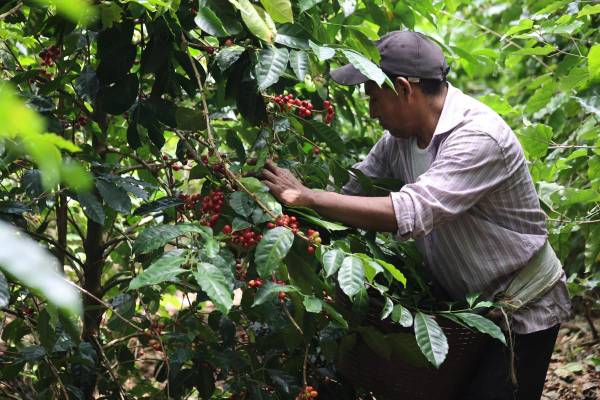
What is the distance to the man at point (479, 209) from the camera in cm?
206

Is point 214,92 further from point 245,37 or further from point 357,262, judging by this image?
point 357,262

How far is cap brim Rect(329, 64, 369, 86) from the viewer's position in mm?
2215

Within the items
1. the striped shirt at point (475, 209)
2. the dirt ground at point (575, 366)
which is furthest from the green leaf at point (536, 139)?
the dirt ground at point (575, 366)

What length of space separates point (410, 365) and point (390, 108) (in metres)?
0.75

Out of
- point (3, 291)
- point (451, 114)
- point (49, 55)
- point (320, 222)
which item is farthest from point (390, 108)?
point (3, 291)

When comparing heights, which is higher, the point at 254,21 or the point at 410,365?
the point at 254,21

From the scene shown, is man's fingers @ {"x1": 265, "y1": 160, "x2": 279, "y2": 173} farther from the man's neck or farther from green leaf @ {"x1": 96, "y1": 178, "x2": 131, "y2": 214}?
the man's neck

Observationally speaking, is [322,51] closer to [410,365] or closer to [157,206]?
[157,206]

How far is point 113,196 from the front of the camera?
192 cm

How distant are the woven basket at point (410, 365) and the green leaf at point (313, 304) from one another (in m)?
0.37

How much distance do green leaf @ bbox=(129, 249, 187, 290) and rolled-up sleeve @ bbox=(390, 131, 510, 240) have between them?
642mm

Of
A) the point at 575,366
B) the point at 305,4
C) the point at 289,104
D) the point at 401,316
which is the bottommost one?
the point at 575,366

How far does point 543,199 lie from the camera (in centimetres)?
292

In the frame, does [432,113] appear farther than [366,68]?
Yes
